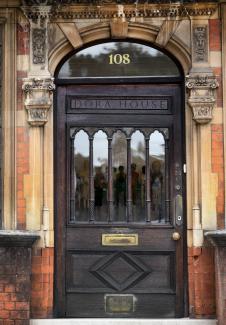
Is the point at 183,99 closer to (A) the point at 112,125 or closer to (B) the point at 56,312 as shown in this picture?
(A) the point at 112,125

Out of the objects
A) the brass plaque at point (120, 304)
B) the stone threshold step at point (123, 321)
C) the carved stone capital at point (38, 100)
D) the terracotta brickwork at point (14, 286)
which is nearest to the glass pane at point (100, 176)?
the carved stone capital at point (38, 100)

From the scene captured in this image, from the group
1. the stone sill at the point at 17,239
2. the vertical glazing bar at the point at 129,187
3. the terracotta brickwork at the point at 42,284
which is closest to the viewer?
the stone sill at the point at 17,239

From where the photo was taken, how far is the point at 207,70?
6.57m

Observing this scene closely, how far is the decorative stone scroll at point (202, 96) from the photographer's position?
21.3 ft

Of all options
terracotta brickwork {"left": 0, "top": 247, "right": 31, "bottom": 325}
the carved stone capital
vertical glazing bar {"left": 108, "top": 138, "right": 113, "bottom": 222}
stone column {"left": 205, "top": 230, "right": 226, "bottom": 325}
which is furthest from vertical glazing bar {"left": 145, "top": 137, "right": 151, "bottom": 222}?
terracotta brickwork {"left": 0, "top": 247, "right": 31, "bottom": 325}

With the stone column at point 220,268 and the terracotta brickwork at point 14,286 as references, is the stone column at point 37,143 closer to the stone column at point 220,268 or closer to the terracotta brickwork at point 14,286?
the terracotta brickwork at point 14,286

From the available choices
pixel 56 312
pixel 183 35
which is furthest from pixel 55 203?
pixel 183 35

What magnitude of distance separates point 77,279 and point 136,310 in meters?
0.75

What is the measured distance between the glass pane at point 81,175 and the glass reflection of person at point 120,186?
0.35 meters

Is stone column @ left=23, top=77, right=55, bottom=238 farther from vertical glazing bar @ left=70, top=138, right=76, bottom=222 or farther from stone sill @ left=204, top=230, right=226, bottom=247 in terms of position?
stone sill @ left=204, top=230, right=226, bottom=247

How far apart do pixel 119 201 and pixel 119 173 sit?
324 mm

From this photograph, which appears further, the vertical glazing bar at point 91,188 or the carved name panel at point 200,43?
the vertical glazing bar at point 91,188

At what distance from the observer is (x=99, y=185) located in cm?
679

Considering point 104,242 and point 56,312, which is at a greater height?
point 104,242
